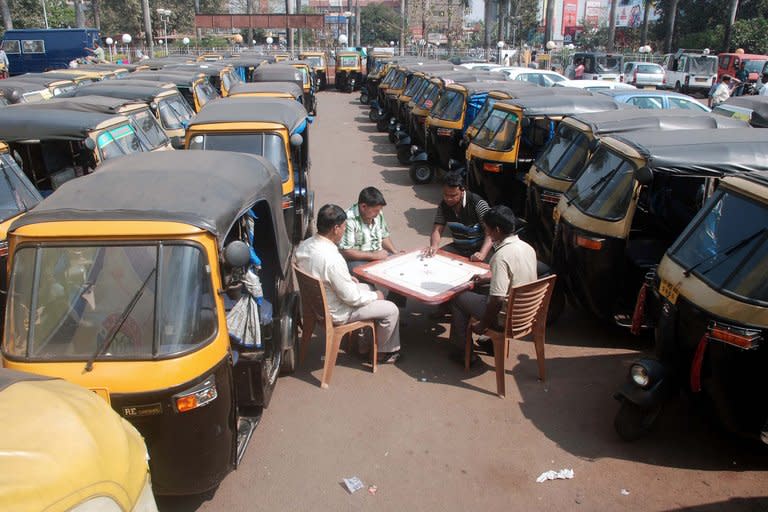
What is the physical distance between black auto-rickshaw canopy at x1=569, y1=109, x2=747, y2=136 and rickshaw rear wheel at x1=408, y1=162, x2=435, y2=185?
5680 millimetres

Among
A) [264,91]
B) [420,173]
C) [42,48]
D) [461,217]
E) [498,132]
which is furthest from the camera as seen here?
[42,48]

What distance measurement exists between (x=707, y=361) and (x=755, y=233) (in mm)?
944

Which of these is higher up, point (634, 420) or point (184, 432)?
point (184, 432)

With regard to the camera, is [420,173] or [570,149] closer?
[570,149]

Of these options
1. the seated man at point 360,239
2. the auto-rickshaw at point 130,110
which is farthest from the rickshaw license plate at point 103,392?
the auto-rickshaw at point 130,110

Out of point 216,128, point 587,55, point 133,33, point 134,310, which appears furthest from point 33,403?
point 133,33

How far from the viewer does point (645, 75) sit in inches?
1110

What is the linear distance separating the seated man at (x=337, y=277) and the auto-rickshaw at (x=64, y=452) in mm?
2693

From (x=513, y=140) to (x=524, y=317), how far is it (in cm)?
495

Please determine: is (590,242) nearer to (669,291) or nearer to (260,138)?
(669,291)

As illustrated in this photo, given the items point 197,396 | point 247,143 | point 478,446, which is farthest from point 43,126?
point 478,446

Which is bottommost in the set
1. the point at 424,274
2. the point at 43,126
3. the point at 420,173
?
the point at 420,173

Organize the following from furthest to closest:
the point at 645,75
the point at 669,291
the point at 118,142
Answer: the point at 645,75 < the point at 118,142 < the point at 669,291

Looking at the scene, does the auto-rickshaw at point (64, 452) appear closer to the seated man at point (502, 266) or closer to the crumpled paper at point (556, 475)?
the crumpled paper at point (556, 475)
